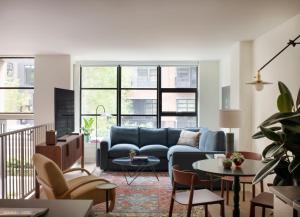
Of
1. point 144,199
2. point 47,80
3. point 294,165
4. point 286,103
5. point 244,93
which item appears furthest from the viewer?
point 47,80

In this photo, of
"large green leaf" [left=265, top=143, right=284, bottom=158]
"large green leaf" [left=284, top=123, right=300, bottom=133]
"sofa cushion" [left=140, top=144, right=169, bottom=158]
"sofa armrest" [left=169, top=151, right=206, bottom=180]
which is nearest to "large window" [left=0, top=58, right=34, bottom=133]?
"sofa cushion" [left=140, top=144, right=169, bottom=158]

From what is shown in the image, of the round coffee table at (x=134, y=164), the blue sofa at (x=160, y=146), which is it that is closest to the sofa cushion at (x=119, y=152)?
the blue sofa at (x=160, y=146)

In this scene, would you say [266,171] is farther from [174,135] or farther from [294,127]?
[174,135]

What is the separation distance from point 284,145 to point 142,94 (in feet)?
18.3

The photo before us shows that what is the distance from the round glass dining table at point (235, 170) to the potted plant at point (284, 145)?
1.32 feet

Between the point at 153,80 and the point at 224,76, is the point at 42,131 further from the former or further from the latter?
the point at 224,76

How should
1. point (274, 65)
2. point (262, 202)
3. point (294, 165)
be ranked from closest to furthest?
point (294, 165)
point (262, 202)
point (274, 65)

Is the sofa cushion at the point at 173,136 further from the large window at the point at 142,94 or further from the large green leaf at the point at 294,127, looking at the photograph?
the large green leaf at the point at 294,127

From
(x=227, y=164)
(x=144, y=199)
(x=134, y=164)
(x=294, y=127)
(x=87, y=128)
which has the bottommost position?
(x=144, y=199)

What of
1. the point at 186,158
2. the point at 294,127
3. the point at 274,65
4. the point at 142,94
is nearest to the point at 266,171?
the point at 294,127

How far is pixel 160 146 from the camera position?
7.06m

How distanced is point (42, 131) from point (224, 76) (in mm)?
4182

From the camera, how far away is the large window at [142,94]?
26.4 feet

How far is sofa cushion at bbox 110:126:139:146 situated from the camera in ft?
24.5
